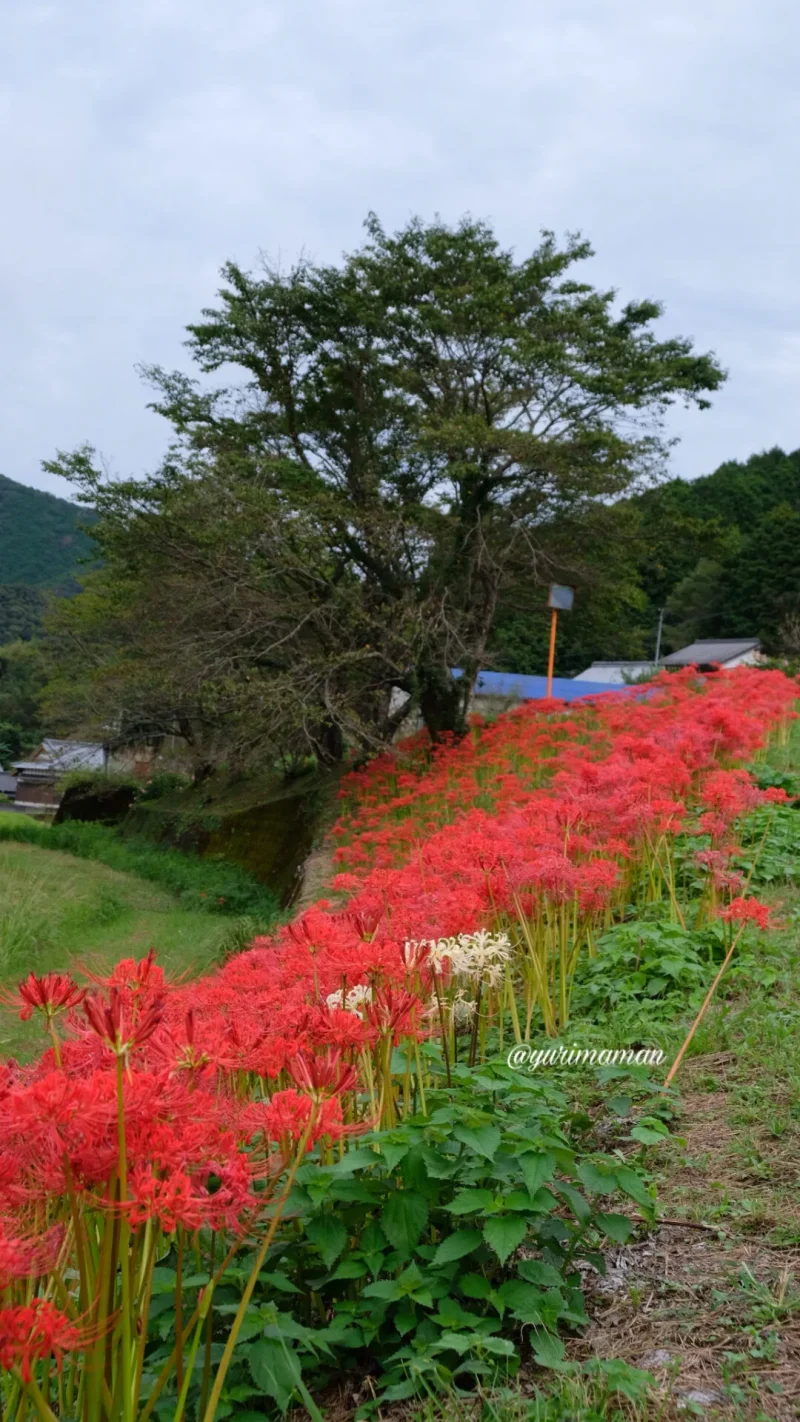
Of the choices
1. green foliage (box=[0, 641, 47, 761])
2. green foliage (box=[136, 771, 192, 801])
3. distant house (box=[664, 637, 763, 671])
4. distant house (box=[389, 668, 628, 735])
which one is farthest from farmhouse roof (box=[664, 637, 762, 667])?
green foliage (box=[0, 641, 47, 761])

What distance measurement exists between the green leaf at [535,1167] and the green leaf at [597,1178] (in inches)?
4.3

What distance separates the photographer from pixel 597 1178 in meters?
2.04

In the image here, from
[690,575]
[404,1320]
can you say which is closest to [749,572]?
[690,575]

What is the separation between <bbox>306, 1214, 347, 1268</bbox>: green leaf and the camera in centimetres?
183

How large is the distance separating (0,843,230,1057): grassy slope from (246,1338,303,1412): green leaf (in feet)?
16.9

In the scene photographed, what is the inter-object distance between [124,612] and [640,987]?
1497 centimetres

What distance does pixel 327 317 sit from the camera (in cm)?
1468

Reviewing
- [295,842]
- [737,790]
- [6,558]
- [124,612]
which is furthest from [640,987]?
[6,558]

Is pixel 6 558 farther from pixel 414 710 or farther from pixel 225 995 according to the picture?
pixel 225 995

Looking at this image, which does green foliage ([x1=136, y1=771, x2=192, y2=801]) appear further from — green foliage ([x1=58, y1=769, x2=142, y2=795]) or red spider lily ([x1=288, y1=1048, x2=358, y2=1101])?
red spider lily ([x1=288, y1=1048, x2=358, y2=1101])

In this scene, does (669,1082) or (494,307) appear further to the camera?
(494,307)

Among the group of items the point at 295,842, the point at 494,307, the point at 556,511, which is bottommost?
the point at 295,842

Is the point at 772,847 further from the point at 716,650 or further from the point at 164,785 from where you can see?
the point at 716,650

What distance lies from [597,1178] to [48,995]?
3.78 feet
